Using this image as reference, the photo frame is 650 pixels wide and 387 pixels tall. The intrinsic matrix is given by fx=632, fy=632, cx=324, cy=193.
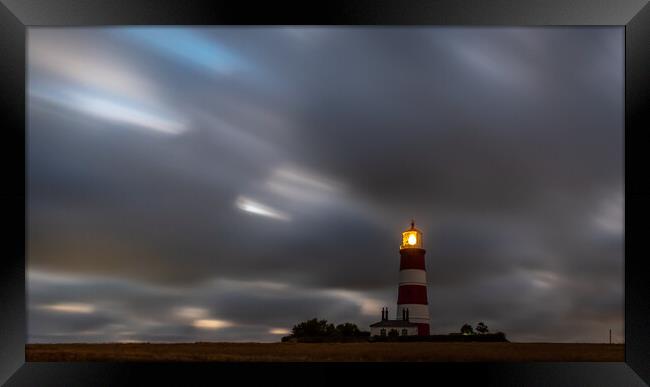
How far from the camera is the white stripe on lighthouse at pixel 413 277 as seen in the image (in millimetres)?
16391

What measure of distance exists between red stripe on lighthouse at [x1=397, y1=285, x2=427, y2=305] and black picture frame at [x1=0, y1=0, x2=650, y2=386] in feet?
38.2

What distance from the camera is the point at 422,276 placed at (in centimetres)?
1648

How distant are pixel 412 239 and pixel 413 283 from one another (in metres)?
1.21

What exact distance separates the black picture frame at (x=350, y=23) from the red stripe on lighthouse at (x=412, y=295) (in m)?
11.7

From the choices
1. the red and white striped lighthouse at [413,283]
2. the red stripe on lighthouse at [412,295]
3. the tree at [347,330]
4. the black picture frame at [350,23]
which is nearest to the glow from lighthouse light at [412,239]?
the red and white striped lighthouse at [413,283]

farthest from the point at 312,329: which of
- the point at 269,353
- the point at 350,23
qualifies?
the point at 350,23

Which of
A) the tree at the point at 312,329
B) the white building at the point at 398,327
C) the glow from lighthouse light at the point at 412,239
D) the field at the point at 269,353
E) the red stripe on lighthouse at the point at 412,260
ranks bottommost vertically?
the white building at the point at 398,327

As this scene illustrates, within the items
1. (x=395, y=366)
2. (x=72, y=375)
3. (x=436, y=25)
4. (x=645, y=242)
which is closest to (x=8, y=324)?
(x=72, y=375)

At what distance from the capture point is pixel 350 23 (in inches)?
190

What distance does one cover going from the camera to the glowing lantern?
16.8 metres

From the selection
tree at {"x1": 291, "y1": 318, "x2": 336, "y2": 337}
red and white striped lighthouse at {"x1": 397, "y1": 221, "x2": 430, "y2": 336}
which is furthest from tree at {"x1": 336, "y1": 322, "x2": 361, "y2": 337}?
red and white striped lighthouse at {"x1": 397, "y1": 221, "x2": 430, "y2": 336}

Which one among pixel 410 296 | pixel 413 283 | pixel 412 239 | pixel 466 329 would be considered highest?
pixel 412 239

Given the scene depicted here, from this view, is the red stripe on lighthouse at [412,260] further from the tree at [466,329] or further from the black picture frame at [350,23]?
the black picture frame at [350,23]

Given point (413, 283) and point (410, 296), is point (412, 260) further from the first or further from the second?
point (410, 296)
